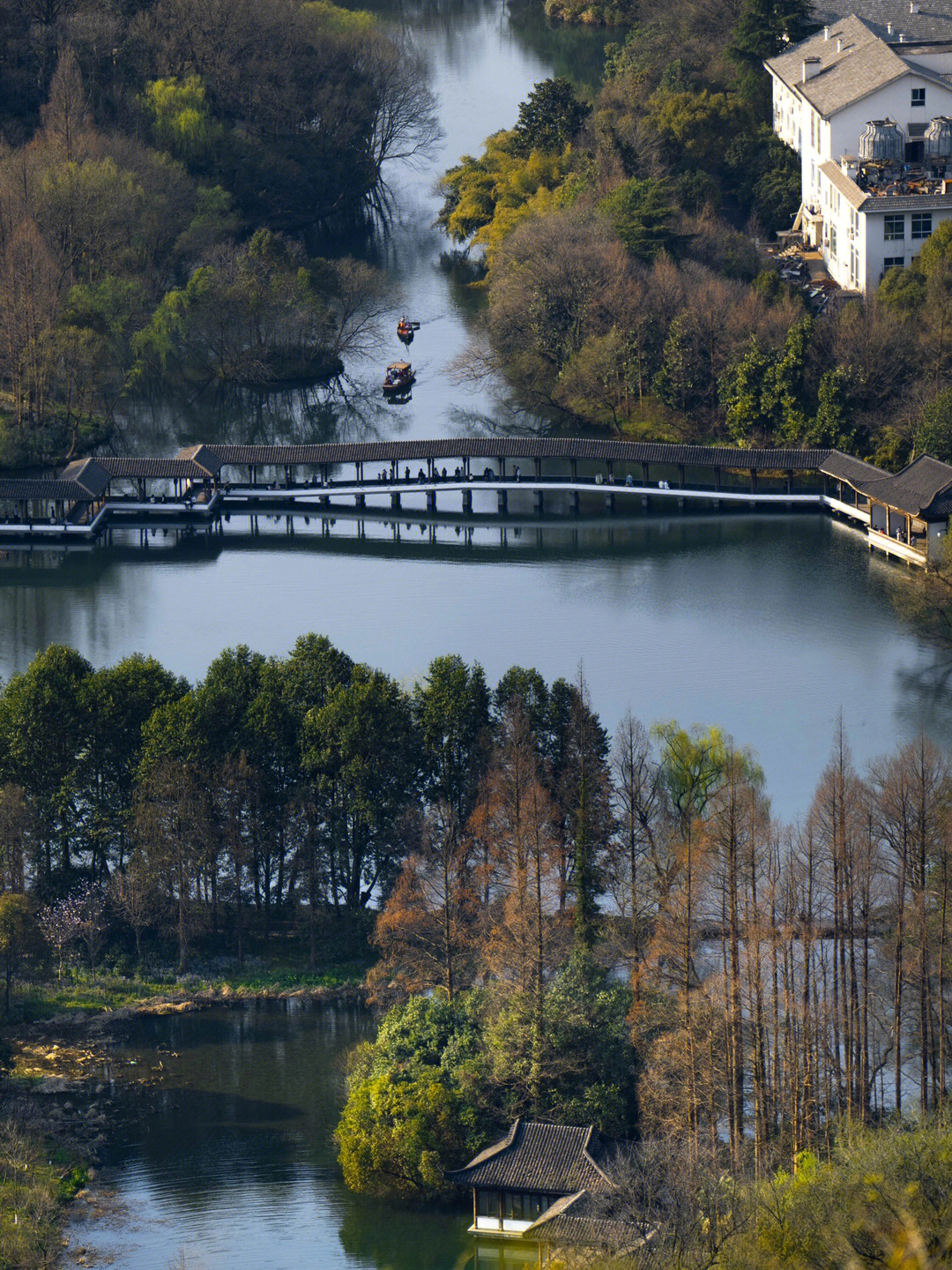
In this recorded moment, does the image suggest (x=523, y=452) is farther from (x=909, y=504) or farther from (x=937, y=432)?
(x=909, y=504)

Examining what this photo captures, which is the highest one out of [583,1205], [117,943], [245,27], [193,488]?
[245,27]

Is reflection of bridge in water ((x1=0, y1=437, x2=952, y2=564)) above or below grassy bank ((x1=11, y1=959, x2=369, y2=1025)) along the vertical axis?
above

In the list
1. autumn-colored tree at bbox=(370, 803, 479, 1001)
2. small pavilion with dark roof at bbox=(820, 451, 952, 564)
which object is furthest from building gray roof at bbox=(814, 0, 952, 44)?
autumn-colored tree at bbox=(370, 803, 479, 1001)

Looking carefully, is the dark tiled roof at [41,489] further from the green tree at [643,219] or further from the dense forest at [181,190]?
the green tree at [643,219]

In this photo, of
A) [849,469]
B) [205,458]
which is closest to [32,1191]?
[205,458]

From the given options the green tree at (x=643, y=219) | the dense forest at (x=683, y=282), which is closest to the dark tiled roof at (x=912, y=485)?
the dense forest at (x=683, y=282)

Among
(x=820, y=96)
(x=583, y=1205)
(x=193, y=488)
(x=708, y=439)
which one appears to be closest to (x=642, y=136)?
(x=820, y=96)

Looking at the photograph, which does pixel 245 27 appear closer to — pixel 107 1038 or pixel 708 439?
pixel 708 439

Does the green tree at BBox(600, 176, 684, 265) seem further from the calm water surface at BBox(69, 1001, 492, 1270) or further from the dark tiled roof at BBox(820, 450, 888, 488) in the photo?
the calm water surface at BBox(69, 1001, 492, 1270)
